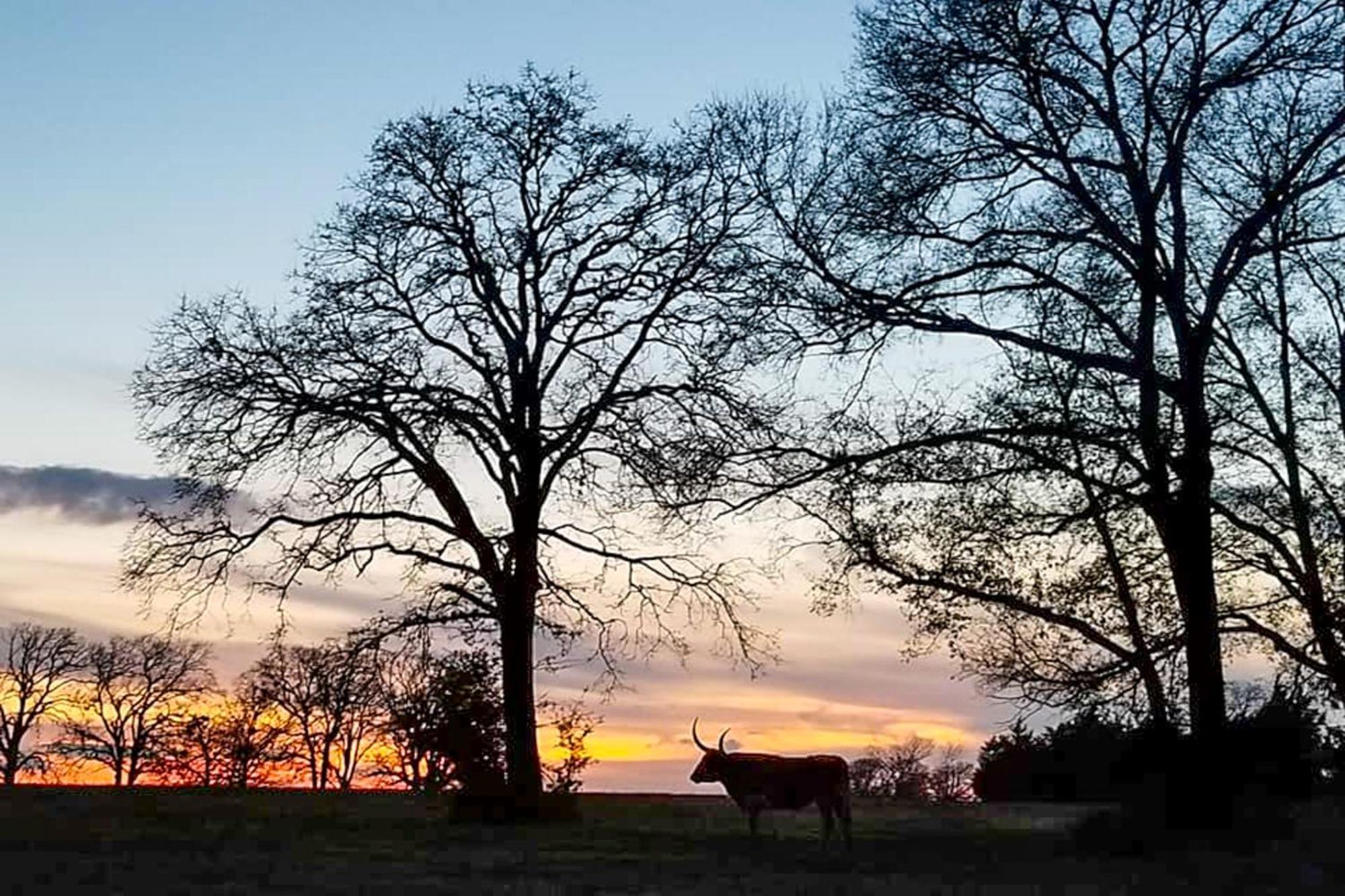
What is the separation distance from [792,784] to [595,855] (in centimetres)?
285

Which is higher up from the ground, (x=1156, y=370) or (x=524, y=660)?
(x=1156, y=370)

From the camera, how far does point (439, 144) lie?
30047 mm

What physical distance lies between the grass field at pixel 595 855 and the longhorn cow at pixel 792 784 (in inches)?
20.8

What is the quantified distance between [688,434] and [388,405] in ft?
16.3

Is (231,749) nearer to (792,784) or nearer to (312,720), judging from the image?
(312,720)

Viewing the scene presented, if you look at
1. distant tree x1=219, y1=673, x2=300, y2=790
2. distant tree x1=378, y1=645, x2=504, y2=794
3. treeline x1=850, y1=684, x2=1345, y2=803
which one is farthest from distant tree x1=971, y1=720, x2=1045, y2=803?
distant tree x1=219, y1=673, x2=300, y2=790

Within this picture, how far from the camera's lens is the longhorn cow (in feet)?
71.9

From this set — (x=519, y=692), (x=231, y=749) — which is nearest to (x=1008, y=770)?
(x=519, y=692)

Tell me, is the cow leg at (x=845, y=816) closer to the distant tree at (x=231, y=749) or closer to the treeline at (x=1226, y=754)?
the treeline at (x=1226, y=754)

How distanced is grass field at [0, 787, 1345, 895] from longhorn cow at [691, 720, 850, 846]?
0.53 meters

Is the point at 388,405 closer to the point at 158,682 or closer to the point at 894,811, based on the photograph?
the point at 894,811

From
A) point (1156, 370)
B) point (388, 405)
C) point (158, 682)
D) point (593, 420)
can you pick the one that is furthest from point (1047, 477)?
point (158, 682)

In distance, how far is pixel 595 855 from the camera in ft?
67.7

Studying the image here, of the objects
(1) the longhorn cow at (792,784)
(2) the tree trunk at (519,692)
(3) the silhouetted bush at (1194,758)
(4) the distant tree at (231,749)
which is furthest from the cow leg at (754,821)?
(4) the distant tree at (231,749)
